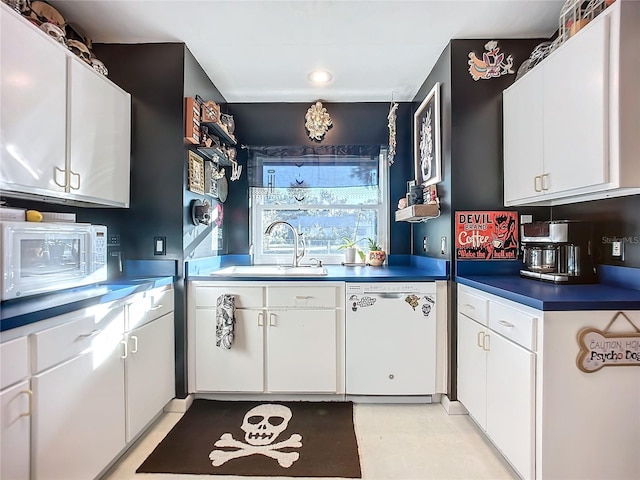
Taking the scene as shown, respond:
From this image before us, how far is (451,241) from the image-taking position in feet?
7.43

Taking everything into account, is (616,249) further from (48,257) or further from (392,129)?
(48,257)

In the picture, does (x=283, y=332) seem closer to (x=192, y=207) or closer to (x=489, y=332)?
(x=192, y=207)

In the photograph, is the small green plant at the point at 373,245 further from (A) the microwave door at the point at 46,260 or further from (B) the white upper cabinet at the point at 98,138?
(A) the microwave door at the point at 46,260

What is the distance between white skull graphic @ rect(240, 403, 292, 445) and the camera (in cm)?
196

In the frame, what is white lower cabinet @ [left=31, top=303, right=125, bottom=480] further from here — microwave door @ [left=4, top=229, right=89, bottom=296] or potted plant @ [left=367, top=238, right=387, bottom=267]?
potted plant @ [left=367, top=238, right=387, bottom=267]

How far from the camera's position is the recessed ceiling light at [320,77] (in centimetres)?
269

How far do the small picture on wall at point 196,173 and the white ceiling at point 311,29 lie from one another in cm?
72

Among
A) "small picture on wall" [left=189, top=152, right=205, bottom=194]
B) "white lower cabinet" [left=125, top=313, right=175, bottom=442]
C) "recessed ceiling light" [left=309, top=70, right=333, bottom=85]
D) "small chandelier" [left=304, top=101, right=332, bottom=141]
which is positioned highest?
"recessed ceiling light" [left=309, top=70, right=333, bottom=85]

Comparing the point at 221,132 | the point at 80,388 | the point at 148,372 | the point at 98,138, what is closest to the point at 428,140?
the point at 221,132

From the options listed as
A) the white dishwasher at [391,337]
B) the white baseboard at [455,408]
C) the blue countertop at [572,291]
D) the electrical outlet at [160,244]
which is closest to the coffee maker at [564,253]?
the blue countertop at [572,291]

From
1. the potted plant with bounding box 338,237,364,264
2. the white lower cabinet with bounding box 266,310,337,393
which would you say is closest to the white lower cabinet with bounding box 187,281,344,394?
the white lower cabinet with bounding box 266,310,337,393

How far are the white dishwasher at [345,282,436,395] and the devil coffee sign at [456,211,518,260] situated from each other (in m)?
0.34

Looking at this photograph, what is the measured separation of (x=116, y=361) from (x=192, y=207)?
1.12 meters

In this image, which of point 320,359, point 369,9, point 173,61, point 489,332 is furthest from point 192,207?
point 489,332
